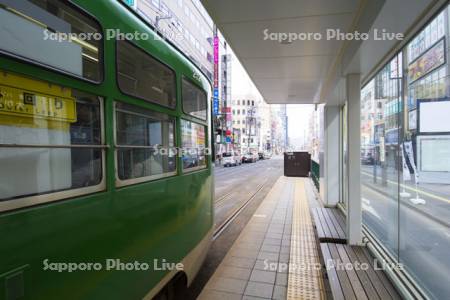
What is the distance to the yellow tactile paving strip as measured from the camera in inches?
133

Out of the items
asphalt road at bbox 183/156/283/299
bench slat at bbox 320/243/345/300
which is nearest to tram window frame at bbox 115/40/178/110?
asphalt road at bbox 183/156/283/299

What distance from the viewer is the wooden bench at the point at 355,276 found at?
287 cm

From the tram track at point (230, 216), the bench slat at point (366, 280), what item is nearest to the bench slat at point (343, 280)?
the bench slat at point (366, 280)

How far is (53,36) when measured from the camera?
56.6 inches

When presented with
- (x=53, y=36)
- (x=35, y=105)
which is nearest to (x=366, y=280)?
(x=35, y=105)

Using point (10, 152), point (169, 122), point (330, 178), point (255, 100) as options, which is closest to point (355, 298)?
point (169, 122)

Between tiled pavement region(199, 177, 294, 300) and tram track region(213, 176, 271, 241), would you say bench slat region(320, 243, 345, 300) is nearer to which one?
tiled pavement region(199, 177, 294, 300)

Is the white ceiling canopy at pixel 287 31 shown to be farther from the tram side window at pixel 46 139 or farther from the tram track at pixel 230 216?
the tram track at pixel 230 216

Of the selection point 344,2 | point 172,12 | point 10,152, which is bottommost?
point 10,152

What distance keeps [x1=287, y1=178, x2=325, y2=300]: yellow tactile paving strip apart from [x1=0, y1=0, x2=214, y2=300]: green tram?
5.32 feet

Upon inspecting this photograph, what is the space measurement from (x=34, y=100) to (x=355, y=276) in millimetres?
3539

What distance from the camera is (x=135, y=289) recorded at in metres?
2.05

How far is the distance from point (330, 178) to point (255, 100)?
82.2m

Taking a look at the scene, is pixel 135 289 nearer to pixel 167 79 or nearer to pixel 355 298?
pixel 167 79
